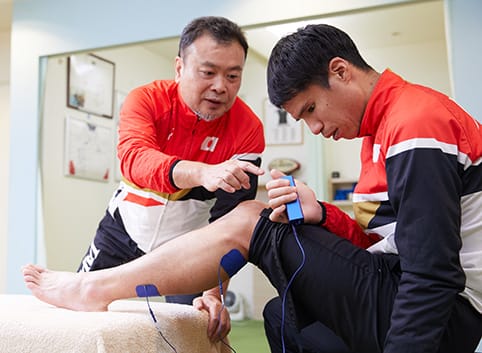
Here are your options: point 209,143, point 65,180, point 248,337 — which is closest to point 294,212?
point 209,143

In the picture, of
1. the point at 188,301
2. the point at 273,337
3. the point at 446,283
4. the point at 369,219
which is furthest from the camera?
the point at 188,301

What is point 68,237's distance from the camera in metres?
2.78

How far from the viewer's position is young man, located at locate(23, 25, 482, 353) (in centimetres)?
87

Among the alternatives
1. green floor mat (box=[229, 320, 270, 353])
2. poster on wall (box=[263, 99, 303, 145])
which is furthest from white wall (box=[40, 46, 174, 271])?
green floor mat (box=[229, 320, 270, 353])

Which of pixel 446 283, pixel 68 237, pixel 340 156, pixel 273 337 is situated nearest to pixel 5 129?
pixel 68 237

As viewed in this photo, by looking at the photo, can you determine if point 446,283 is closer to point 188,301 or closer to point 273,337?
point 273,337

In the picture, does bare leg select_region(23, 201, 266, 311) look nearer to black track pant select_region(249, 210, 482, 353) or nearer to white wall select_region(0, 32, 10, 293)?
black track pant select_region(249, 210, 482, 353)

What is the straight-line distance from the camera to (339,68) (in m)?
1.08

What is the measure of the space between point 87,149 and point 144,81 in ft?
1.61

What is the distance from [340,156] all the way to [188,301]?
1277 millimetres

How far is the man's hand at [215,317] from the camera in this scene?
51.1 inches

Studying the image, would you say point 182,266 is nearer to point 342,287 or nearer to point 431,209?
point 342,287

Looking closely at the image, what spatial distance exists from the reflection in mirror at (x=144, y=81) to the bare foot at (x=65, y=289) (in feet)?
4.45

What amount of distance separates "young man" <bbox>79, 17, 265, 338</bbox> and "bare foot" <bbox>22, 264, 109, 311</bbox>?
33 cm
